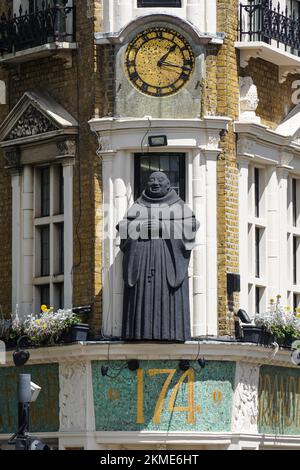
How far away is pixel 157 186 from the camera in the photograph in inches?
1574

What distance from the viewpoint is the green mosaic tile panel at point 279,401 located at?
4116 centimetres

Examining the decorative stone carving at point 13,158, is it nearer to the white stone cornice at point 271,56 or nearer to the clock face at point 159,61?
the clock face at point 159,61

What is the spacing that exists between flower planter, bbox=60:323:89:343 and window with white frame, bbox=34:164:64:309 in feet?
4.23

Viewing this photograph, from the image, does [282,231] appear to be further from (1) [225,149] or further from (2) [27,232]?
(2) [27,232]

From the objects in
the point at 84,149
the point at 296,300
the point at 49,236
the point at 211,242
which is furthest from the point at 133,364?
the point at 296,300

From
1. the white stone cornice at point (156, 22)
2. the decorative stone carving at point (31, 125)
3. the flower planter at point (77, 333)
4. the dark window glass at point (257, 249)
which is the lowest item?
the flower planter at point (77, 333)

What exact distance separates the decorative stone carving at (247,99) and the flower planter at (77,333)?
4.70 meters

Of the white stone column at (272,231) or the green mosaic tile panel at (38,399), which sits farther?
the white stone column at (272,231)

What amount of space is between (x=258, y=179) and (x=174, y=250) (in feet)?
10.9

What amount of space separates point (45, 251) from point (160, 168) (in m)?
2.92

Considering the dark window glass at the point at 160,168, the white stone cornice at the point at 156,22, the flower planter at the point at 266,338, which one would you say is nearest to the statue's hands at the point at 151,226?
the dark window glass at the point at 160,168

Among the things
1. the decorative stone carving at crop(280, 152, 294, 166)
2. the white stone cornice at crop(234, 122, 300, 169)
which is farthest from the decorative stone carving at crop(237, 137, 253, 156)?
the decorative stone carving at crop(280, 152, 294, 166)

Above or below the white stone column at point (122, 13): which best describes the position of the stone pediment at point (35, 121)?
below

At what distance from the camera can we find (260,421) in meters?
41.1
